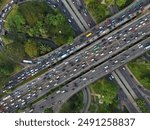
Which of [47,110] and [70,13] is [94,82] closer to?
[47,110]

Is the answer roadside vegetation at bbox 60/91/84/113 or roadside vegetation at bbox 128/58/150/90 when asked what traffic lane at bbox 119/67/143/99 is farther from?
roadside vegetation at bbox 60/91/84/113

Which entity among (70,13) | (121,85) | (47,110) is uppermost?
(70,13)

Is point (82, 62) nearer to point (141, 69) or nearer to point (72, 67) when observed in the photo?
point (72, 67)

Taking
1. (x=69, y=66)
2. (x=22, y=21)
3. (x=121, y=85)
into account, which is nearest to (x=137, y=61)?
(x=121, y=85)

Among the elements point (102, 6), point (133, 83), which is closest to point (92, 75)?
point (133, 83)

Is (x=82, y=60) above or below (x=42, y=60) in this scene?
below
